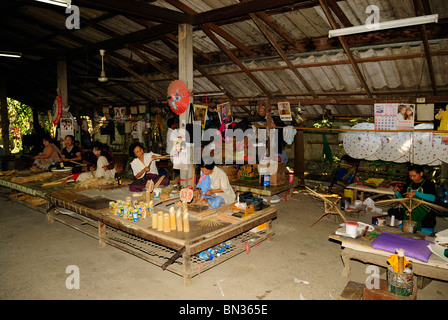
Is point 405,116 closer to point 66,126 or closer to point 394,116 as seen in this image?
point 394,116

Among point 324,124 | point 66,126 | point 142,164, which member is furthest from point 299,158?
point 66,126

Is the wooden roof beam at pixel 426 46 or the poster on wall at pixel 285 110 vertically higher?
the wooden roof beam at pixel 426 46

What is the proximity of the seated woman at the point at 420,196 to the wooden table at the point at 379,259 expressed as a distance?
1.45m

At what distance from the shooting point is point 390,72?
7188mm

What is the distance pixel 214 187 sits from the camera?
6.10m

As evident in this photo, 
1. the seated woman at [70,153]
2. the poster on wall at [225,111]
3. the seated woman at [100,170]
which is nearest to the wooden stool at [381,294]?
the poster on wall at [225,111]

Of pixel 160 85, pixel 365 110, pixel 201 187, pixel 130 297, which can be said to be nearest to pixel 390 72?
pixel 365 110

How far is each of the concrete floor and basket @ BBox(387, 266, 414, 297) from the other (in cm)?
85

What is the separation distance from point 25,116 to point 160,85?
47.4ft

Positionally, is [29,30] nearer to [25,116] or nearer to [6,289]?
[6,289]

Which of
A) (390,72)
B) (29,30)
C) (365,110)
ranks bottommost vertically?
(365,110)

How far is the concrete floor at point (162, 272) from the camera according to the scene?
404cm

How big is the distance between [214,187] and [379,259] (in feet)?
10.6

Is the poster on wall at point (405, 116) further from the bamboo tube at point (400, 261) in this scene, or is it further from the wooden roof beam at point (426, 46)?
the bamboo tube at point (400, 261)
